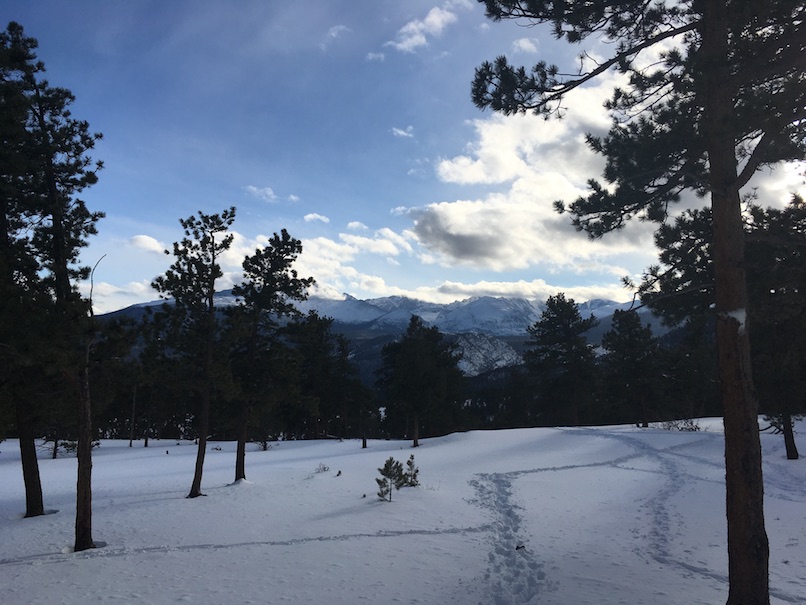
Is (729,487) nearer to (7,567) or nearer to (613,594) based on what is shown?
(613,594)

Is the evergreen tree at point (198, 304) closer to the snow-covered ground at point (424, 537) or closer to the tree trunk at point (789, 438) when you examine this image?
the snow-covered ground at point (424, 537)

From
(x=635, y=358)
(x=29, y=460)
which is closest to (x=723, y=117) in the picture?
(x=29, y=460)

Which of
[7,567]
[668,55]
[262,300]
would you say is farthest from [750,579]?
[262,300]

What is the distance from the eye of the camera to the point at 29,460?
1483 centimetres

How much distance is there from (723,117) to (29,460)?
19.5m

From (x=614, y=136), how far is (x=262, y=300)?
15420 mm

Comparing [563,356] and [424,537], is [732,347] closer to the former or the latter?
[424,537]

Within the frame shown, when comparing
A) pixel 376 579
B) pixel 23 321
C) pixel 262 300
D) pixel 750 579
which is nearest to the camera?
pixel 750 579

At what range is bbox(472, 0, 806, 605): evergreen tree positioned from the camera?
→ 6.15m

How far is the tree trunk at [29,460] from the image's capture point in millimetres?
14664

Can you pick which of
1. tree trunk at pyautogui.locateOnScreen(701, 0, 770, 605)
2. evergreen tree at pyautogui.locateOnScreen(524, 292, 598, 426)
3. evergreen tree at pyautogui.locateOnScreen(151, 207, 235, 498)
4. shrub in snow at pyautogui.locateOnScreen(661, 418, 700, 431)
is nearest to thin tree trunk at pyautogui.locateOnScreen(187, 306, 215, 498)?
evergreen tree at pyautogui.locateOnScreen(151, 207, 235, 498)

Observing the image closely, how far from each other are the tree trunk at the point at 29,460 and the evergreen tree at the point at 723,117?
16252 mm

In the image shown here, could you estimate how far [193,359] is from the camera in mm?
17828

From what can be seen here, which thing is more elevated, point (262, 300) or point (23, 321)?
point (262, 300)
